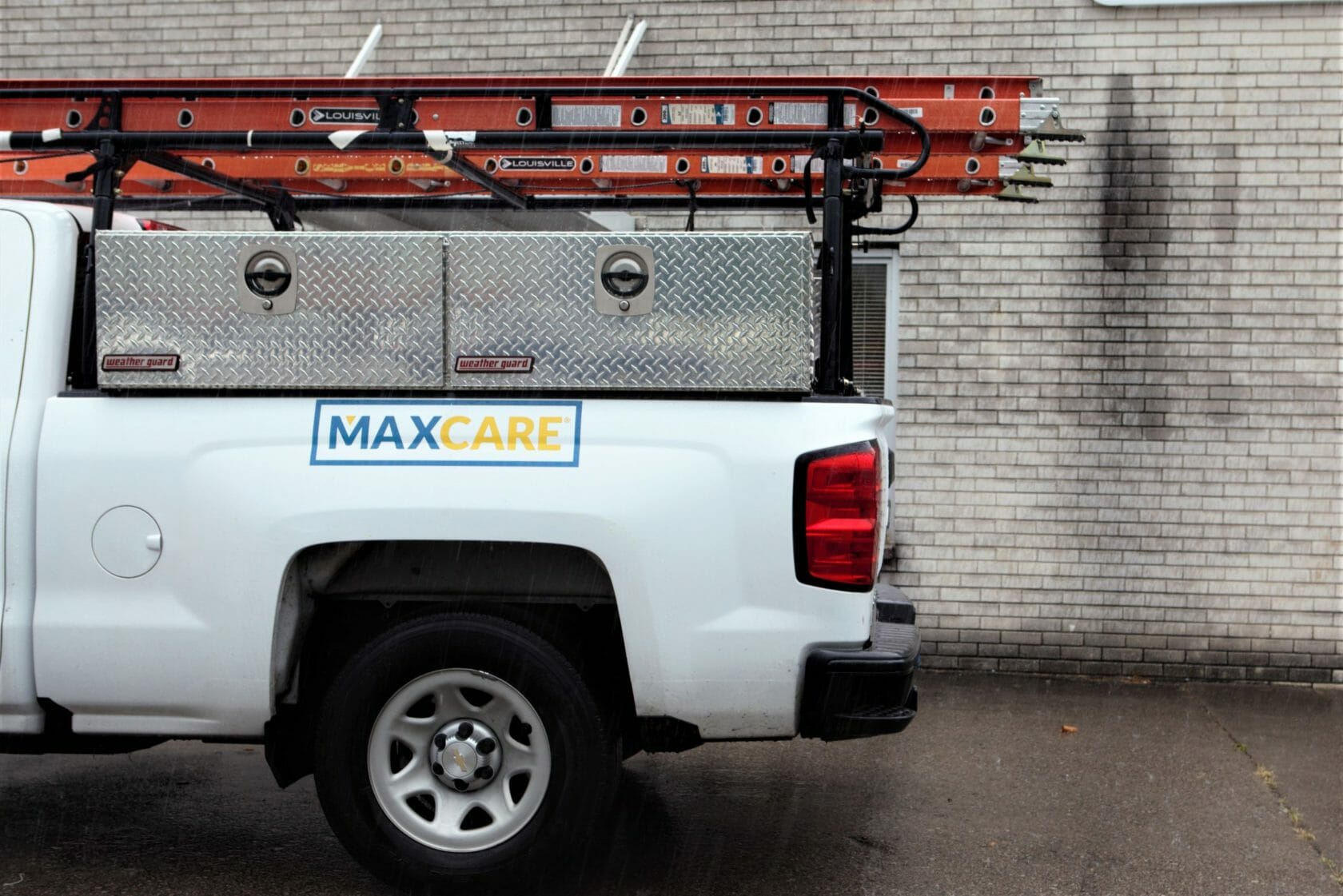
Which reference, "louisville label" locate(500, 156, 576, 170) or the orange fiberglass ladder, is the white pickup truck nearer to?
the orange fiberglass ladder

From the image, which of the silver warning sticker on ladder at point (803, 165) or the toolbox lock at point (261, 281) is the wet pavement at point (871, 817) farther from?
the silver warning sticker on ladder at point (803, 165)

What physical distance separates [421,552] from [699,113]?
5.66ft

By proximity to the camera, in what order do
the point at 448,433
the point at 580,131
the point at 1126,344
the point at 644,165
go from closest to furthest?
the point at 448,433
the point at 580,131
the point at 644,165
the point at 1126,344

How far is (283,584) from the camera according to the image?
4.07 m

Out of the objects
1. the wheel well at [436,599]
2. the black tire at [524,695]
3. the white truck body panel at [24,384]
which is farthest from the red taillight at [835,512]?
the white truck body panel at [24,384]

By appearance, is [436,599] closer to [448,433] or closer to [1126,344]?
[448,433]

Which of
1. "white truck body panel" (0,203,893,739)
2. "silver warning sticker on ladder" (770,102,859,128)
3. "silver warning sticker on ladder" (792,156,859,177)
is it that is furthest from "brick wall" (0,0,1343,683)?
"white truck body panel" (0,203,893,739)

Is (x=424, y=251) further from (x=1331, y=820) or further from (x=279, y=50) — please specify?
(x=279, y=50)

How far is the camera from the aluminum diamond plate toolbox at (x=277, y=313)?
4117mm

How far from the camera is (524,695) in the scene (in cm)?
403

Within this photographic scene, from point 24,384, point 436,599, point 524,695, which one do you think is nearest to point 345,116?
point 24,384

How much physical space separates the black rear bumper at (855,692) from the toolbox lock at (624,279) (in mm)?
1164

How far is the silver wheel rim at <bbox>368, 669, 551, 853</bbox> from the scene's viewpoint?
13.3ft

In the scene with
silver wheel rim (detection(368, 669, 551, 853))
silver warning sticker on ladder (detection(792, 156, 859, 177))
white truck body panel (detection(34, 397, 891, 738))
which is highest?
silver warning sticker on ladder (detection(792, 156, 859, 177))
